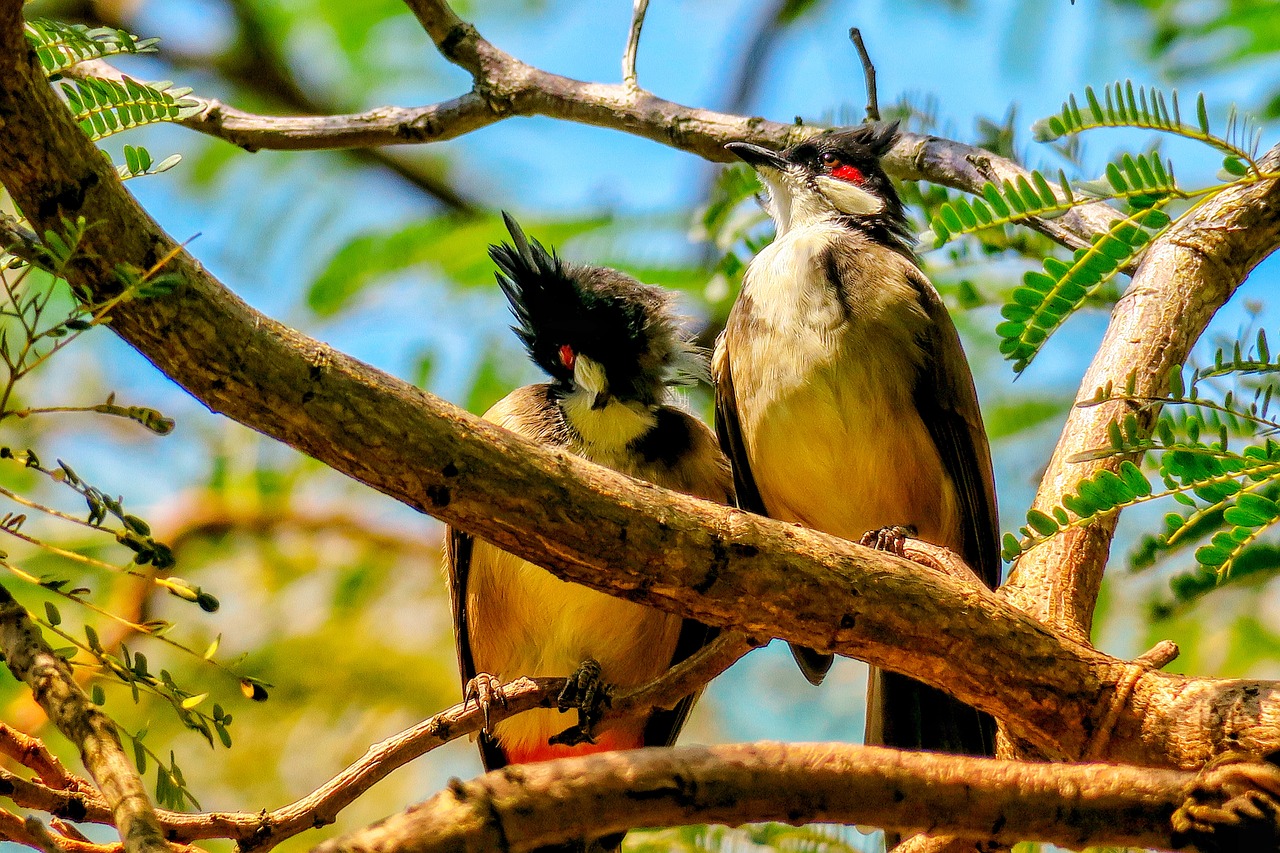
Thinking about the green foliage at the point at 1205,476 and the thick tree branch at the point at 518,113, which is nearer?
the green foliage at the point at 1205,476

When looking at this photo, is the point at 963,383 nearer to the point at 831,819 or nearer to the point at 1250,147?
the point at 1250,147

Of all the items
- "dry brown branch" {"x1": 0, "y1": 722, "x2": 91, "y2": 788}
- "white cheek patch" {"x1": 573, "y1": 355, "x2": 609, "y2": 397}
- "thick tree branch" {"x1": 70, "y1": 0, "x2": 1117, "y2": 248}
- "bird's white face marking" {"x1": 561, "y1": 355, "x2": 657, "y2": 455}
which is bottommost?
"dry brown branch" {"x1": 0, "y1": 722, "x2": 91, "y2": 788}

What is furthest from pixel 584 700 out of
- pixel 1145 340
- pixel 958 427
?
pixel 1145 340

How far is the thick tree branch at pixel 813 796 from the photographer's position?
5.85ft

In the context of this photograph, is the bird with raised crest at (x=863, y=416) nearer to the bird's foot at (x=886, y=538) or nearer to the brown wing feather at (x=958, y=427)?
the brown wing feather at (x=958, y=427)

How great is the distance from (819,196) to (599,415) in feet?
4.29

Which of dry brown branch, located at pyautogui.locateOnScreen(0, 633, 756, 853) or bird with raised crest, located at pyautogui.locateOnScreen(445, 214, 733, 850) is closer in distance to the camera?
dry brown branch, located at pyautogui.locateOnScreen(0, 633, 756, 853)

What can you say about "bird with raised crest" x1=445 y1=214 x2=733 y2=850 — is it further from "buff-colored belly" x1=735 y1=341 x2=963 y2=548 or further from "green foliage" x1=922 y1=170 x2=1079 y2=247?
"green foliage" x1=922 y1=170 x2=1079 y2=247

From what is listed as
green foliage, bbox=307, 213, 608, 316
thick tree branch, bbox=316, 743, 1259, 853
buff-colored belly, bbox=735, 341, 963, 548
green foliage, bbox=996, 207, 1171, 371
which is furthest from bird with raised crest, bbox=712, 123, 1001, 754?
green foliage, bbox=307, 213, 608, 316

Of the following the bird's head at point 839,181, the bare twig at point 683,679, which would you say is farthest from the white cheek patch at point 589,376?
the bare twig at point 683,679

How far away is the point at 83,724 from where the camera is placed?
6.73ft

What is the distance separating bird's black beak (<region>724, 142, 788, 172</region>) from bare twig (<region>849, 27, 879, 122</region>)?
0.37 meters

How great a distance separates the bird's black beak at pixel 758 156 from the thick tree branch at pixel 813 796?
2.86m

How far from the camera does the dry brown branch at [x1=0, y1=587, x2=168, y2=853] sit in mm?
1814
